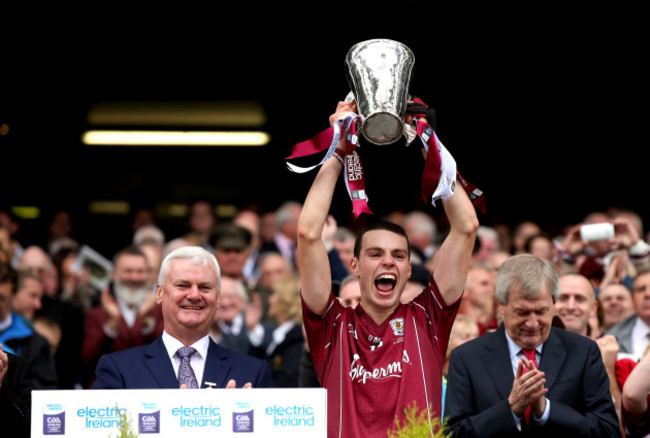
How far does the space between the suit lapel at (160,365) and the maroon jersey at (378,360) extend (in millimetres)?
661

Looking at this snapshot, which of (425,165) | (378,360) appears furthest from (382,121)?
(378,360)

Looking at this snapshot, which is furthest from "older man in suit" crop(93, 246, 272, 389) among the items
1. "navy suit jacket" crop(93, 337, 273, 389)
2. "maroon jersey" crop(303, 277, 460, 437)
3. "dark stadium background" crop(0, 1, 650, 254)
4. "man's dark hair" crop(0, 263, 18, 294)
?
"dark stadium background" crop(0, 1, 650, 254)

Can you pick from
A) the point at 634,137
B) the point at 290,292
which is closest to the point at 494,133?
the point at 634,137

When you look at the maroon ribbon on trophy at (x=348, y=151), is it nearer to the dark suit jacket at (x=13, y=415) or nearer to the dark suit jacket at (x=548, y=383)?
the dark suit jacket at (x=548, y=383)

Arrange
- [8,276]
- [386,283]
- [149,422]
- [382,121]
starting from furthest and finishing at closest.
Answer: [8,276], [386,283], [382,121], [149,422]

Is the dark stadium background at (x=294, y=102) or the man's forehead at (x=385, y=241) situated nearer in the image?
the man's forehead at (x=385, y=241)

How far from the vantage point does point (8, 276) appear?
8.48m

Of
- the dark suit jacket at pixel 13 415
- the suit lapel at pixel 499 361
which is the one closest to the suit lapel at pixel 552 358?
the suit lapel at pixel 499 361

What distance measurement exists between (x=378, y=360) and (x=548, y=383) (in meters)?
0.81

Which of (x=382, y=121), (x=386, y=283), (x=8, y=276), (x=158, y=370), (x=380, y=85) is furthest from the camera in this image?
(x=8, y=276)

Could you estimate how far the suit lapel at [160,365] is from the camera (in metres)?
5.47

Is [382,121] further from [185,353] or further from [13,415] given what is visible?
[13,415]

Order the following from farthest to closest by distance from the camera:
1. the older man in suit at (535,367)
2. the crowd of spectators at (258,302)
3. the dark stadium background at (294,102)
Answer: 1. the dark stadium background at (294,102)
2. the crowd of spectators at (258,302)
3. the older man in suit at (535,367)

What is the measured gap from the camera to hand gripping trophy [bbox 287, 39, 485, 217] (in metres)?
5.28
